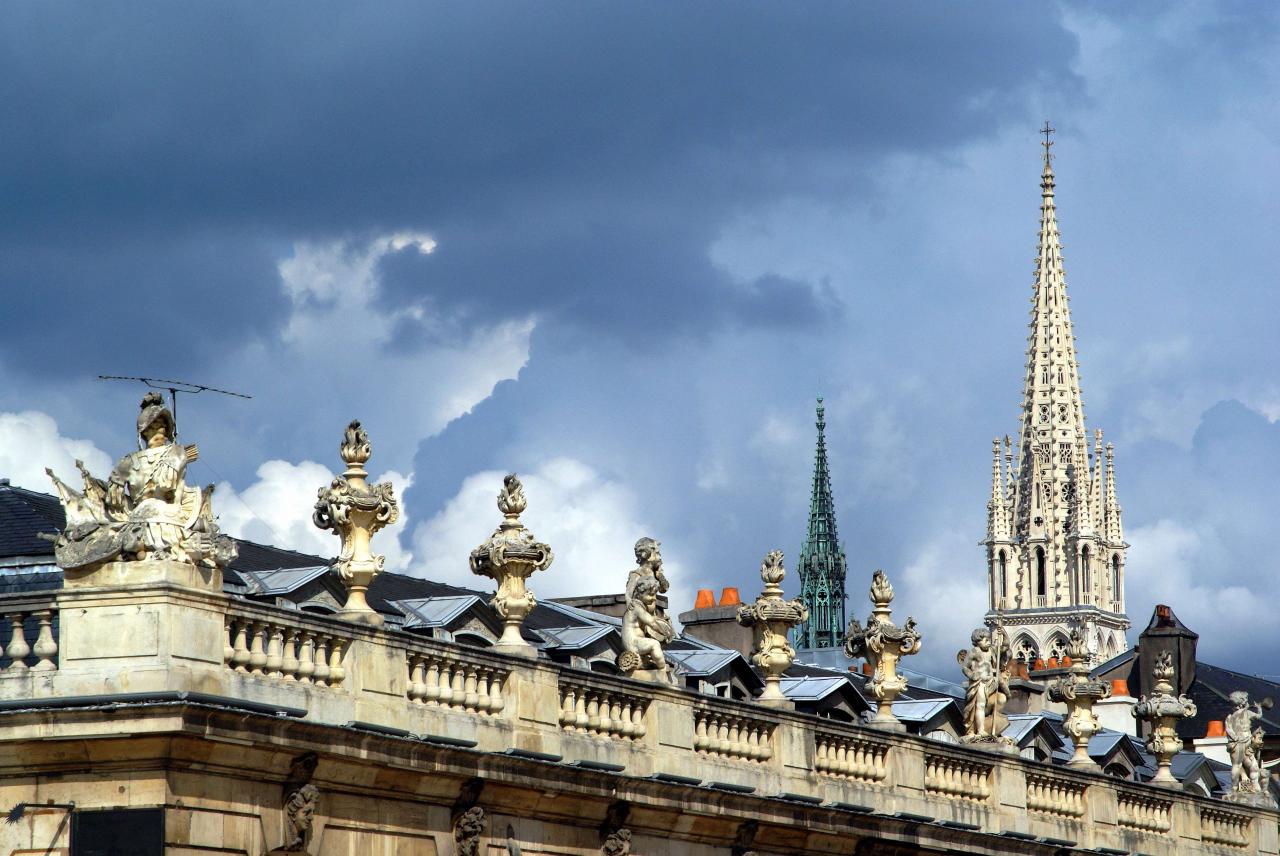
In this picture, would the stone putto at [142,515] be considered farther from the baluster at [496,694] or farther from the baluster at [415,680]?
the baluster at [496,694]

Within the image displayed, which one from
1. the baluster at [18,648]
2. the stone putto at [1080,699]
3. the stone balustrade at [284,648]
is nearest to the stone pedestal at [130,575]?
the baluster at [18,648]

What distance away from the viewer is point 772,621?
39.9 m

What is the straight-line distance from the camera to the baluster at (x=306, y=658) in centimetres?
3034

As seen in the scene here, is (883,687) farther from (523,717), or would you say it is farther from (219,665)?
(219,665)

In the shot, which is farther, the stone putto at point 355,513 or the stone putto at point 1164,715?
the stone putto at point 1164,715

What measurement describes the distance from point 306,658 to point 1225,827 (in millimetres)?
27519

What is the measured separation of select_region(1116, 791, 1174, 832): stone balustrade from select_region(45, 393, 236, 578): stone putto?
79.8ft

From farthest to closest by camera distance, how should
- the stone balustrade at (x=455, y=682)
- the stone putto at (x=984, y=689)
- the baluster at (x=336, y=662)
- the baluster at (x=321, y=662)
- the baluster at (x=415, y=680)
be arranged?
the stone putto at (x=984, y=689), the stone balustrade at (x=455, y=682), the baluster at (x=415, y=680), the baluster at (x=336, y=662), the baluster at (x=321, y=662)

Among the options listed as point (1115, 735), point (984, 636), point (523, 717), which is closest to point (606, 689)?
point (523, 717)

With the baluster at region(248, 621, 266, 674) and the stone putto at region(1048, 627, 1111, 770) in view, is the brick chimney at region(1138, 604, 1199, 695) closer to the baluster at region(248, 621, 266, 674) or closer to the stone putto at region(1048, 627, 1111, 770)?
the stone putto at region(1048, 627, 1111, 770)

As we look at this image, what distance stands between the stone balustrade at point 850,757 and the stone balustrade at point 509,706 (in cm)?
3

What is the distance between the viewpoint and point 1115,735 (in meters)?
59.5

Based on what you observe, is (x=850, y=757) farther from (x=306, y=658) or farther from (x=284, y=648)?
(x=284, y=648)

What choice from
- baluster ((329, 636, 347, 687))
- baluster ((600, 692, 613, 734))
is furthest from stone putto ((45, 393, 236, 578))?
baluster ((600, 692, 613, 734))
